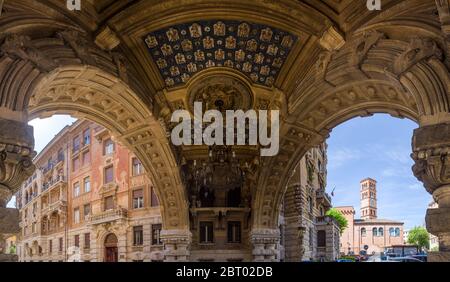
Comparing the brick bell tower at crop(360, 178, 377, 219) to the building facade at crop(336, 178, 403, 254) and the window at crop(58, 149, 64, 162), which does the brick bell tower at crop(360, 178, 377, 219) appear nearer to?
the building facade at crop(336, 178, 403, 254)

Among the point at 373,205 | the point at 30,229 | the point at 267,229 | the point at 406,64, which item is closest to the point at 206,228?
the point at 267,229

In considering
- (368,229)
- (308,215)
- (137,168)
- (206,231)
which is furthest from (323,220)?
(368,229)

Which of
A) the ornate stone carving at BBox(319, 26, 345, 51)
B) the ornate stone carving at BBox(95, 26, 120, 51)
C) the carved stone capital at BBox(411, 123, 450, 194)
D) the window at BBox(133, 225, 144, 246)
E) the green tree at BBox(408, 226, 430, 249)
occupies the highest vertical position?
the ornate stone carving at BBox(95, 26, 120, 51)

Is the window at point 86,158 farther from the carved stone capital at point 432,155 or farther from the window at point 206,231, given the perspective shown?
the carved stone capital at point 432,155

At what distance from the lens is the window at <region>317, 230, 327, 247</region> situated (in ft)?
129

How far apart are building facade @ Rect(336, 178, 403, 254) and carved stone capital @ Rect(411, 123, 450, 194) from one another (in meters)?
70.0

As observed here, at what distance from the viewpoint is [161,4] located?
12352 mm

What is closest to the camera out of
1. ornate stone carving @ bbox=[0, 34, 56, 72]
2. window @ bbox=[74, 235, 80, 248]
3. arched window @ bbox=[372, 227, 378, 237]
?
ornate stone carving @ bbox=[0, 34, 56, 72]

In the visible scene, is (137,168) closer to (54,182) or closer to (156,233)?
(156,233)

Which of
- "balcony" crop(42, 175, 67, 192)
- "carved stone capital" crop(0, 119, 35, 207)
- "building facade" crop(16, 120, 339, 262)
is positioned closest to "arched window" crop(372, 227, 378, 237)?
"building facade" crop(16, 120, 339, 262)

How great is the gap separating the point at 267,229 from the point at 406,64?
9740 millimetres

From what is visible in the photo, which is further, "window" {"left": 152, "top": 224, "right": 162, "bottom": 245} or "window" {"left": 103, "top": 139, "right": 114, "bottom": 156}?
"window" {"left": 103, "top": 139, "right": 114, "bottom": 156}

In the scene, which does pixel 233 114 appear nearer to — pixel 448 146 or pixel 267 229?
pixel 267 229

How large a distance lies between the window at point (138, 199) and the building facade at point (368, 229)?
50064 millimetres
